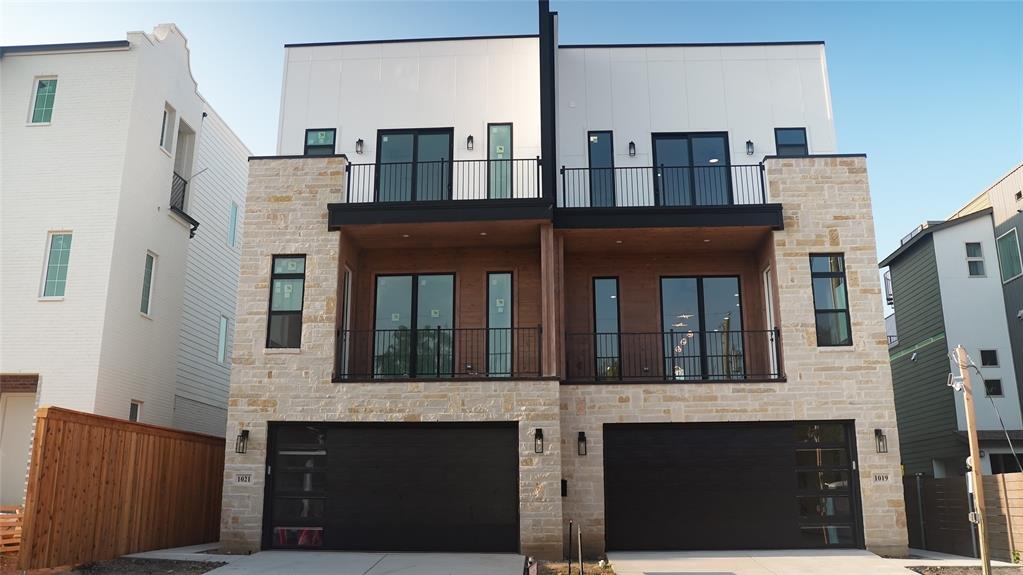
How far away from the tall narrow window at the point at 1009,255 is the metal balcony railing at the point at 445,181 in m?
12.1

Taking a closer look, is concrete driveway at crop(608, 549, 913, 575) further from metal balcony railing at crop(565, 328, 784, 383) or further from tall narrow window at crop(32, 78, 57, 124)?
tall narrow window at crop(32, 78, 57, 124)

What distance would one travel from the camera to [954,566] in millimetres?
11336

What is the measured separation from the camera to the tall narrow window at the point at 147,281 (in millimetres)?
15414

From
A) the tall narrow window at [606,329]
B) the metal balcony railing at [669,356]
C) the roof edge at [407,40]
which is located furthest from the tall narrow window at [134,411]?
the tall narrow window at [606,329]

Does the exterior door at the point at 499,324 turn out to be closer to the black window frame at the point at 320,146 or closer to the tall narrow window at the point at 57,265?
the black window frame at the point at 320,146

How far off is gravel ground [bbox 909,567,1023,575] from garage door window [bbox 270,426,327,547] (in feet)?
30.0

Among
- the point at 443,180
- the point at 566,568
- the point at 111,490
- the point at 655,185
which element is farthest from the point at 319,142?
the point at 566,568

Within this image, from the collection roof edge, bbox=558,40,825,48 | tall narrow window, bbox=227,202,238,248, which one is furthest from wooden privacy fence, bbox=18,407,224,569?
roof edge, bbox=558,40,825,48

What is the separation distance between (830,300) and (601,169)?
4.92 m

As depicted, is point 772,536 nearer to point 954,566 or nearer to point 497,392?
point 954,566

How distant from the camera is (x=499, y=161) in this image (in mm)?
15023

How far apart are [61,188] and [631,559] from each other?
473 inches

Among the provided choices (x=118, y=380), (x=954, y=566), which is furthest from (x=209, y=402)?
(x=954, y=566)

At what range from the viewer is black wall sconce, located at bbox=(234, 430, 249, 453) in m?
12.7
